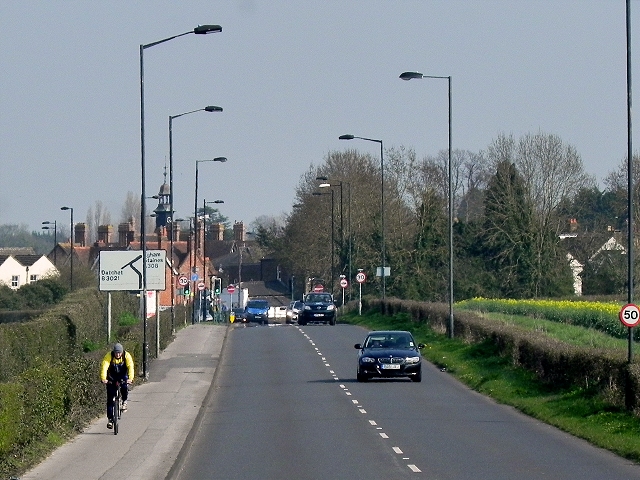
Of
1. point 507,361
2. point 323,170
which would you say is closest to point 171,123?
point 507,361

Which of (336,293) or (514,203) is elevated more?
(514,203)

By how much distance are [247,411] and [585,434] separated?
7808 millimetres

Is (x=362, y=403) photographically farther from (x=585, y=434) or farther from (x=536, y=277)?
(x=536, y=277)

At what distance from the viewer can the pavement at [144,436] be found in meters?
14.7

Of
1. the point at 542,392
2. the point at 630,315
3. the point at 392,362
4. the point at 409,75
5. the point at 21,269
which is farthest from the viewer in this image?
the point at 21,269

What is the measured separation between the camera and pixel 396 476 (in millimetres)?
14781

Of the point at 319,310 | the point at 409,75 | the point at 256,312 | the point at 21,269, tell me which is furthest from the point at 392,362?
the point at 21,269

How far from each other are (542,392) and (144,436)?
1118 centimetres

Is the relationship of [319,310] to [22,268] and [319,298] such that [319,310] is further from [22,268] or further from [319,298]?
[22,268]

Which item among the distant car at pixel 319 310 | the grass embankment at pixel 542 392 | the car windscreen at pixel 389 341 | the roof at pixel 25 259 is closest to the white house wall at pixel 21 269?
the roof at pixel 25 259

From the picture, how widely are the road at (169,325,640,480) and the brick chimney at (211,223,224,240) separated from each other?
429 ft

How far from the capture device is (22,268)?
110 meters

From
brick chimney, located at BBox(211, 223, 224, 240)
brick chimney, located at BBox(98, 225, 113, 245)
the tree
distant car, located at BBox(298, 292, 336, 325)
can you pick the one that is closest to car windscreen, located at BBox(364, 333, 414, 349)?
distant car, located at BBox(298, 292, 336, 325)

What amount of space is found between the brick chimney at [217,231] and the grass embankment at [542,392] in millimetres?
118648
